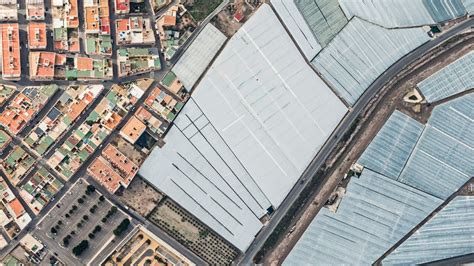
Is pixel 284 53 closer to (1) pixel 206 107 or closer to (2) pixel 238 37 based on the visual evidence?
(2) pixel 238 37

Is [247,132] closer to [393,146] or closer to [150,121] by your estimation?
[150,121]

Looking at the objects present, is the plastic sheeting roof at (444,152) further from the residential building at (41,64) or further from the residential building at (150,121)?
the residential building at (41,64)

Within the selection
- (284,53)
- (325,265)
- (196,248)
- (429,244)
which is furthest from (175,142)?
(429,244)

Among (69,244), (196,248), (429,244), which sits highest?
(69,244)

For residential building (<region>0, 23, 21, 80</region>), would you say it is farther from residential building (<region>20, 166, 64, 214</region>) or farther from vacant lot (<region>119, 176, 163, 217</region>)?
vacant lot (<region>119, 176, 163, 217</region>)

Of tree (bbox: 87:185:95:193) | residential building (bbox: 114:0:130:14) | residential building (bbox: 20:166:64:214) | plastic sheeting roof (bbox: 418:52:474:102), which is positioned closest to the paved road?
plastic sheeting roof (bbox: 418:52:474:102)

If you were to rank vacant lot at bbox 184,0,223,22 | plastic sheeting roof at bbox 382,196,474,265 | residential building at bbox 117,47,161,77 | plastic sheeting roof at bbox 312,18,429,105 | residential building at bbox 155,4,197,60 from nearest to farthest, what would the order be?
residential building at bbox 117,47,161,77 < residential building at bbox 155,4,197,60 < plastic sheeting roof at bbox 382,196,474,265 < vacant lot at bbox 184,0,223,22 < plastic sheeting roof at bbox 312,18,429,105

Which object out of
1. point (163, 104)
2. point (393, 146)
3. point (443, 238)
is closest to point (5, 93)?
point (163, 104)
